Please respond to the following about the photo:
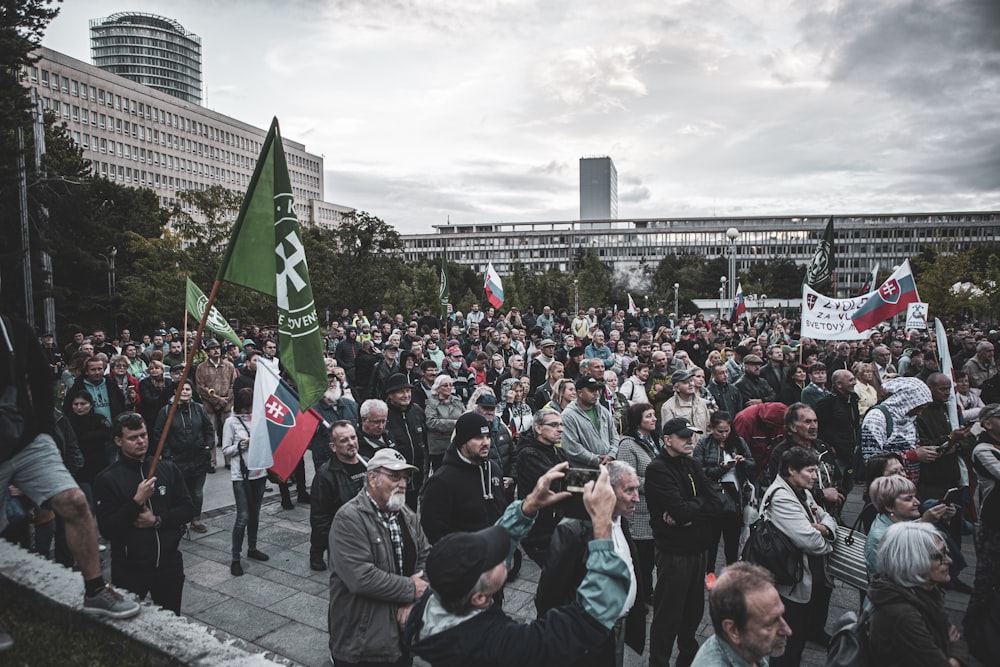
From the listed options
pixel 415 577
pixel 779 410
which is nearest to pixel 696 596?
pixel 415 577

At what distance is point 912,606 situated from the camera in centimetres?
314

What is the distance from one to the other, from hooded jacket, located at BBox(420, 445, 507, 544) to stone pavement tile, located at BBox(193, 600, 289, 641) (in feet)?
7.22

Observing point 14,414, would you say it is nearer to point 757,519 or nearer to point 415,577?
point 415,577

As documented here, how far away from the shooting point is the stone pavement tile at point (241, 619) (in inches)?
209

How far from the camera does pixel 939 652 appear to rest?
3.00 meters

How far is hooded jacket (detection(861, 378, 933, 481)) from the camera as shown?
658 cm

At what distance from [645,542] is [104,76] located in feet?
377

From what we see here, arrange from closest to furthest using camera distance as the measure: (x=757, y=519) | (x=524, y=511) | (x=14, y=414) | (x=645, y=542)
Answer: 1. (x=524, y=511)
2. (x=14, y=414)
3. (x=757, y=519)
4. (x=645, y=542)

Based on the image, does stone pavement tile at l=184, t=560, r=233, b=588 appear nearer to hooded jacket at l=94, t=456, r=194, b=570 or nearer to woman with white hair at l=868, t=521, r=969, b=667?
hooded jacket at l=94, t=456, r=194, b=570

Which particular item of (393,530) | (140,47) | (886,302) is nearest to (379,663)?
(393,530)

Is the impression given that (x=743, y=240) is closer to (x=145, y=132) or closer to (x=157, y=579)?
(x=145, y=132)

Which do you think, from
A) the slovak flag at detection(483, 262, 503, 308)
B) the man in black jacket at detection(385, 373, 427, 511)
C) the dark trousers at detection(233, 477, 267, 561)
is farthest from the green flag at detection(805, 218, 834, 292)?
the dark trousers at detection(233, 477, 267, 561)

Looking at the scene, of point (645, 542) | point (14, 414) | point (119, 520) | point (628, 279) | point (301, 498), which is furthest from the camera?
point (628, 279)

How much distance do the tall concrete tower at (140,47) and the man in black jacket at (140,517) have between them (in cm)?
21739
